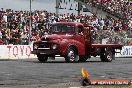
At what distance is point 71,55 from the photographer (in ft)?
84.4

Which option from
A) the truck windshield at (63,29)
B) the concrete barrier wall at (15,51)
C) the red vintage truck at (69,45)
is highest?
the truck windshield at (63,29)

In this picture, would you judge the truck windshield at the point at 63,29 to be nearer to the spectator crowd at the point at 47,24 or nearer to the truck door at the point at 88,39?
the truck door at the point at 88,39

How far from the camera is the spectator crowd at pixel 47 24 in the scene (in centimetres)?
3109

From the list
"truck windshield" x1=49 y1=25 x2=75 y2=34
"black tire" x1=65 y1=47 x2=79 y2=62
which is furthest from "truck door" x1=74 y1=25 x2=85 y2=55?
"black tire" x1=65 y1=47 x2=79 y2=62

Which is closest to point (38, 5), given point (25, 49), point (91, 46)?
point (25, 49)

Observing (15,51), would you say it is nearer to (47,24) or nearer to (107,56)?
(47,24)

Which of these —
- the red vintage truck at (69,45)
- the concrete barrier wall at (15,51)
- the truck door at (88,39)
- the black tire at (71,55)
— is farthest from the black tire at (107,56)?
the concrete barrier wall at (15,51)

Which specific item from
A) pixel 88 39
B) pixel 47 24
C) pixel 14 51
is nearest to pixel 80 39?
pixel 88 39

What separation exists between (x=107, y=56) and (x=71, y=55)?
312cm

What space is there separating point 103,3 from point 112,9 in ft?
3.22

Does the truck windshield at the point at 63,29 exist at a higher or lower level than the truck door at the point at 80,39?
higher

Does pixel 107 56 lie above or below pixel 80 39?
below

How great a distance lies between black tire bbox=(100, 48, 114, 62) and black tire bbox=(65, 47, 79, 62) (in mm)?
2390

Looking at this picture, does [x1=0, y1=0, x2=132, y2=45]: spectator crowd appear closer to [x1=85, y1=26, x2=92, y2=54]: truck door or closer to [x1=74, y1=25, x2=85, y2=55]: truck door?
[x1=85, y1=26, x2=92, y2=54]: truck door
